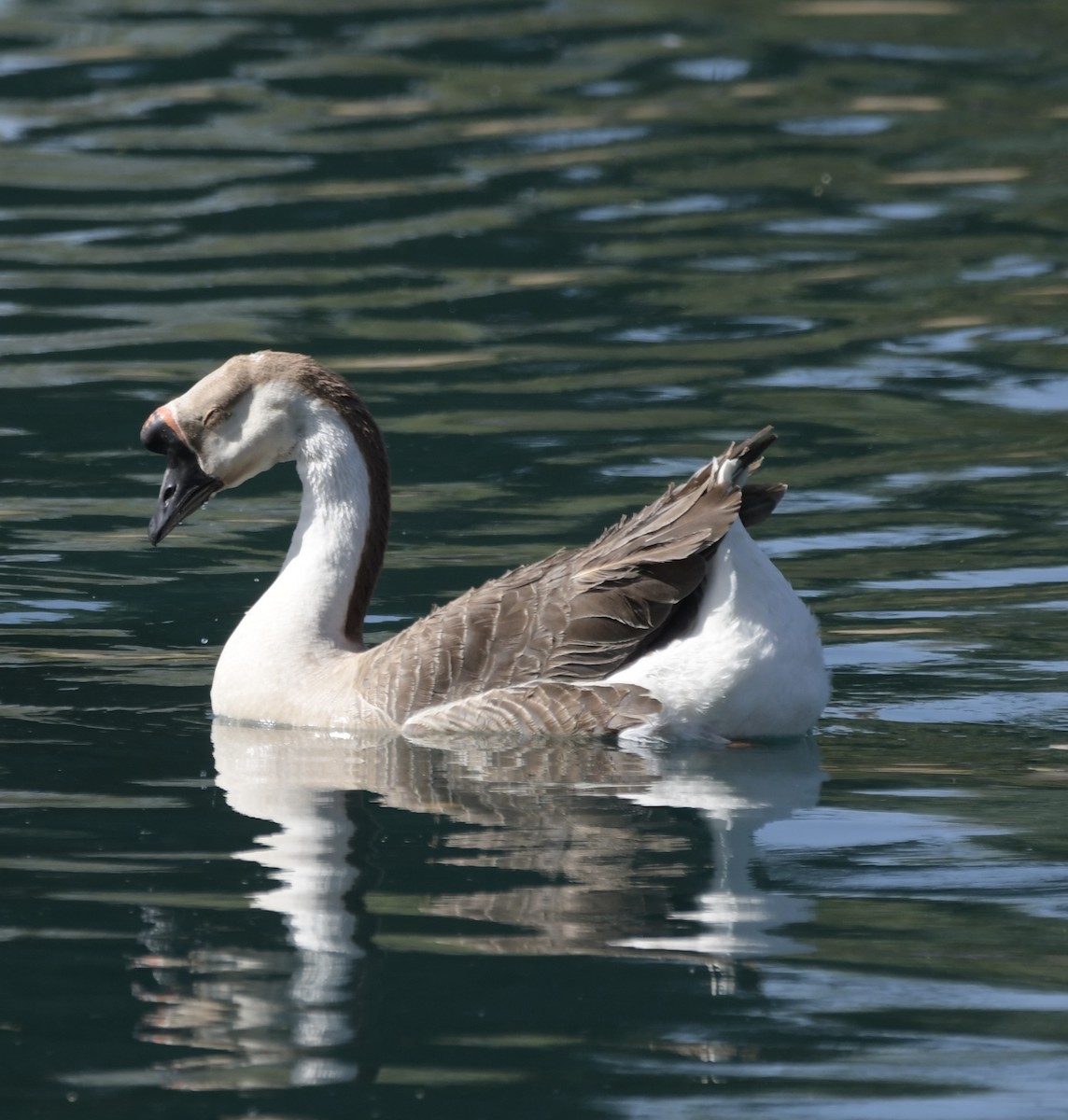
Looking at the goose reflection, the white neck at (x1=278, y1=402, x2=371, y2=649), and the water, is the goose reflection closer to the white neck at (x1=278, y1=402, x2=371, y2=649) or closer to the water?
the water

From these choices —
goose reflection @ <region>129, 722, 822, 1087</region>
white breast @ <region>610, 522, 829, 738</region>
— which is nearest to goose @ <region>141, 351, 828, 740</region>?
white breast @ <region>610, 522, 829, 738</region>

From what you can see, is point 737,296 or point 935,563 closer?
point 935,563

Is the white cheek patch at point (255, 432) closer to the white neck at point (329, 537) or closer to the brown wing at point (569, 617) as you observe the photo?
the white neck at point (329, 537)

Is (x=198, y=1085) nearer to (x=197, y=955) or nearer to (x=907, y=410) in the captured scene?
(x=197, y=955)

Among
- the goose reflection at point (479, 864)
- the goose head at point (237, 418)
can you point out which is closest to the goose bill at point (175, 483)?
the goose head at point (237, 418)

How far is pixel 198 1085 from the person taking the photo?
5.38 m

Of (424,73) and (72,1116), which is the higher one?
(424,73)

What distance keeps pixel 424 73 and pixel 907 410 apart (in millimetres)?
11093

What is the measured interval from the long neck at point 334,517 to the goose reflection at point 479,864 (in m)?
0.56

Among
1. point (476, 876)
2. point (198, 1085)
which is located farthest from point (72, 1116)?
point (476, 876)

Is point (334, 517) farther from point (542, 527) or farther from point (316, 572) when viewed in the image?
point (542, 527)

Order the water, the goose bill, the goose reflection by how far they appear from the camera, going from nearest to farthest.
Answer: the water, the goose reflection, the goose bill

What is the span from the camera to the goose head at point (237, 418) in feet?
30.9

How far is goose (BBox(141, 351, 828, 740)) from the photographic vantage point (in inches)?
335
